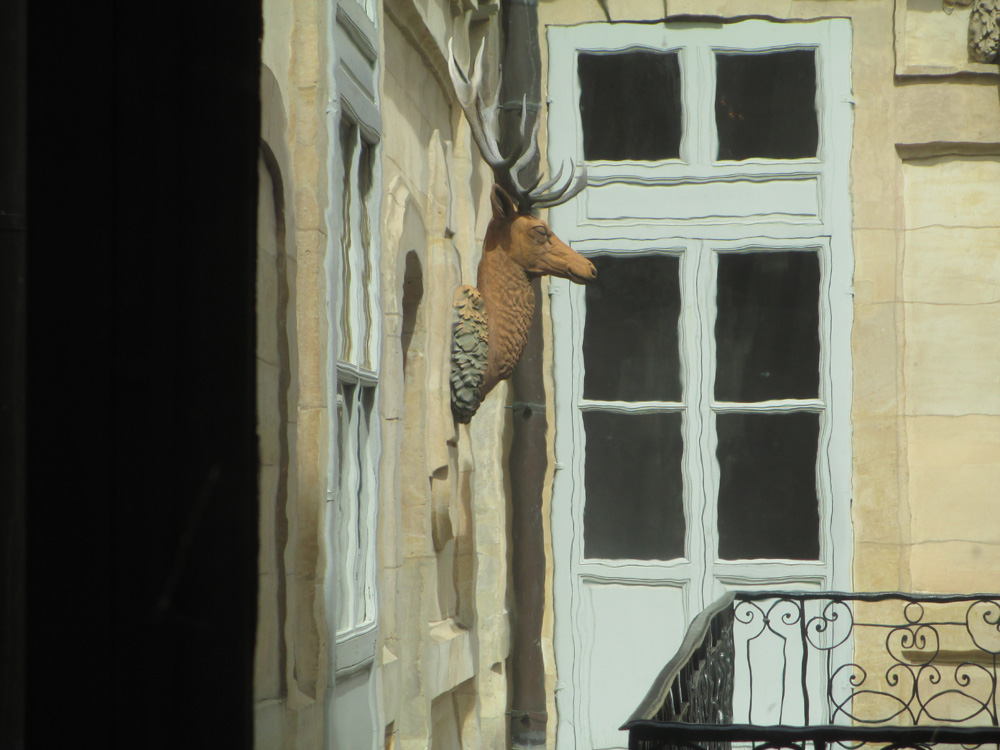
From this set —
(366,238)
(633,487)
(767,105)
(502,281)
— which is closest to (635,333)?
(633,487)

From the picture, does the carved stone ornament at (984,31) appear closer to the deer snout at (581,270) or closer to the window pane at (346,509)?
the deer snout at (581,270)

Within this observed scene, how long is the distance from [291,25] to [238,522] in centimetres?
229

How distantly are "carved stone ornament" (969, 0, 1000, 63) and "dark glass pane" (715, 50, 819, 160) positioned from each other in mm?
783

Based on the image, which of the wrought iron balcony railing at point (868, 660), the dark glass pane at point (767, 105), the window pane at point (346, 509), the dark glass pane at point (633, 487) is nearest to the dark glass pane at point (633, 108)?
the dark glass pane at point (767, 105)

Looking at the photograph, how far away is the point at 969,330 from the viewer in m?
5.84

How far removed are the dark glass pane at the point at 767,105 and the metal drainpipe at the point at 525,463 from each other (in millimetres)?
1033

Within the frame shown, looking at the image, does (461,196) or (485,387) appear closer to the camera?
(485,387)

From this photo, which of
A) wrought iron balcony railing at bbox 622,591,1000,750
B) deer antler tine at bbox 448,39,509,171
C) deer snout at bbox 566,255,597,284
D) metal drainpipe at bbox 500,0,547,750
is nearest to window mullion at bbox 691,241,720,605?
wrought iron balcony railing at bbox 622,591,1000,750

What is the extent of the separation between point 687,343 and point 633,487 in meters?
0.80

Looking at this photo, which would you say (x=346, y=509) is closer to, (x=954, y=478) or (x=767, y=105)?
(x=954, y=478)

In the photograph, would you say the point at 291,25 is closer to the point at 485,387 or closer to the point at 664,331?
the point at 485,387

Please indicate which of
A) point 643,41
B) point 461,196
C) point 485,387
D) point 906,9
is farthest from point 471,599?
point 906,9

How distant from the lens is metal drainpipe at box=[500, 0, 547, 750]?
589 cm

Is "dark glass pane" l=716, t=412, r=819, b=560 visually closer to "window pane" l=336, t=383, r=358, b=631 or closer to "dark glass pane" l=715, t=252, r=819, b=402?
"dark glass pane" l=715, t=252, r=819, b=402
